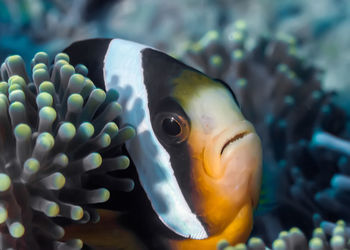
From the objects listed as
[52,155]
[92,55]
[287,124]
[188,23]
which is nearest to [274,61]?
[287,124]

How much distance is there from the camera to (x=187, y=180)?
85 cm

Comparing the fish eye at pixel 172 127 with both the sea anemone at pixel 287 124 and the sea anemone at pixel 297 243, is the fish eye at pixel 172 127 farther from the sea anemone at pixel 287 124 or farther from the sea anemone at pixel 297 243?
the sea anemone at pixel 287 124

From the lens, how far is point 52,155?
0.78 meters

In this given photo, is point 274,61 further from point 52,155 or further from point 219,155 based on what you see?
point 52,155

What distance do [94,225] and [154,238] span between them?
13 centimetres

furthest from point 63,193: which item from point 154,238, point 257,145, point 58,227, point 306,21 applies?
point 306,21

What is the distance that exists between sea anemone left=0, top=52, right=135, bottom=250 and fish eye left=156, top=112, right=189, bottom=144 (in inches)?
2.5

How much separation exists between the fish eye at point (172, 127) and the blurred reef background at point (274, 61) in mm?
218

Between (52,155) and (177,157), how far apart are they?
0.24m

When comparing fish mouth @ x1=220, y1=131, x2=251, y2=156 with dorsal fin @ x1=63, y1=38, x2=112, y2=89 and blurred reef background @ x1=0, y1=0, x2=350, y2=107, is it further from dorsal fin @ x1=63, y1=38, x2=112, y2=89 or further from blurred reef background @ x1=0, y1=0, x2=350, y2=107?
blurred reef background @ x1=0, y1=0, x2=350, y2=107

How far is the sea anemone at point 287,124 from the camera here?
4.39 ft

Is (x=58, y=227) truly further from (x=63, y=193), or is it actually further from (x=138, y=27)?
(x=138, y=27)

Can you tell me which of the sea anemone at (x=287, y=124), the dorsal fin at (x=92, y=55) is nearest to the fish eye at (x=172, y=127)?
the dorsal fin at (x=92, y=55)

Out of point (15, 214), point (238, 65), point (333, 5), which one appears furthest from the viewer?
point (333, 5)
